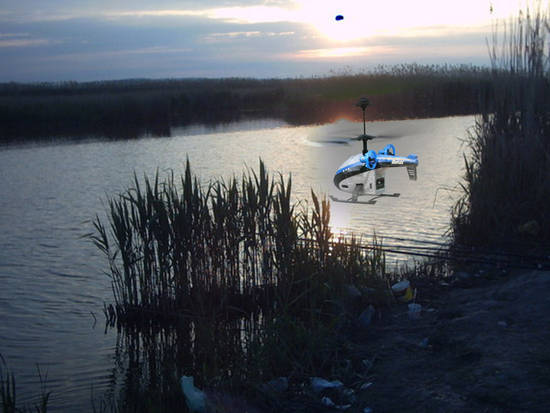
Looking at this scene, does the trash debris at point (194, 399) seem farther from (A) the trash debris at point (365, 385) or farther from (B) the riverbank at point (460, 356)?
(A) the trash debris at point (365, 385)

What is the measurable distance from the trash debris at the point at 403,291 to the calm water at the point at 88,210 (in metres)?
1.68

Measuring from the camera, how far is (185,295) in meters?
6.96

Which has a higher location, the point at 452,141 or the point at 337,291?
the point at 452,141

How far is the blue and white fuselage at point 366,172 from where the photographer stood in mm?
4020

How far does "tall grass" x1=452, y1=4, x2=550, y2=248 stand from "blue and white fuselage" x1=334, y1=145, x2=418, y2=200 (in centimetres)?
440

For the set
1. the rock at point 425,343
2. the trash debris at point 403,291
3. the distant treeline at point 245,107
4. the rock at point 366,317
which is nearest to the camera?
the rock at point 425,343

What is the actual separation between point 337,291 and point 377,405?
2334 mm

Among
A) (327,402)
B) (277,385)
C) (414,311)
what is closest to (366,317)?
(414,311)

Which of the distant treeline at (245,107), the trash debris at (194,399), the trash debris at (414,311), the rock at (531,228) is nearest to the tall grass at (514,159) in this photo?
the rock at (531,228)

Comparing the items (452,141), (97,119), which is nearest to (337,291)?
(452,141)

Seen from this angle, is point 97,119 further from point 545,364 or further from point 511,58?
point 545,364

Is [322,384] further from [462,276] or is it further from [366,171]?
[462,276]

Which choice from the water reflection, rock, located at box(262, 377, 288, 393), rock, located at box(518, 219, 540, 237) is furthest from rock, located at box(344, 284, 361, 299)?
rock, located at box(518, 219, 540, 237)

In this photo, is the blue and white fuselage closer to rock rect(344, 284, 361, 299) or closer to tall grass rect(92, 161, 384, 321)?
rock rect(344, 284, 361, 299)
